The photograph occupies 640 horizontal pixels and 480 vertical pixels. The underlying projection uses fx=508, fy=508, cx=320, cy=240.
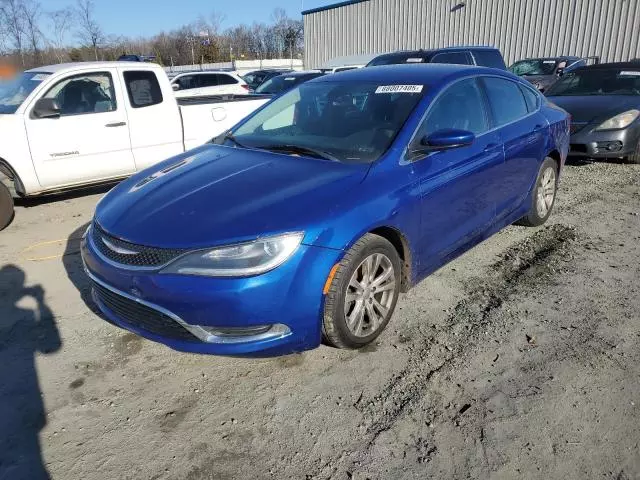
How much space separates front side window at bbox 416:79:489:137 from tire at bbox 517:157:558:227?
4.07 feet

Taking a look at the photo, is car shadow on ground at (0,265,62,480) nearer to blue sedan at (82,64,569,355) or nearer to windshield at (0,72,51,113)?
blue sedan at (82,64,569,355)

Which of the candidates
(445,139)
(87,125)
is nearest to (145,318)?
(445,139)

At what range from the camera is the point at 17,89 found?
20.0 ft

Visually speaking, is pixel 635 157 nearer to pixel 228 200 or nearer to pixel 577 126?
pixel 577 126

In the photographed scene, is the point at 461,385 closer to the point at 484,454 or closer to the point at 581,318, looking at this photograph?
the point at 484,454

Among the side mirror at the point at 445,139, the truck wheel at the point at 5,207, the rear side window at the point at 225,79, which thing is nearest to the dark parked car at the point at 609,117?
the side mirror at the point at 445,139

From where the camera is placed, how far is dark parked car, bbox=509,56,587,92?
15.3 m

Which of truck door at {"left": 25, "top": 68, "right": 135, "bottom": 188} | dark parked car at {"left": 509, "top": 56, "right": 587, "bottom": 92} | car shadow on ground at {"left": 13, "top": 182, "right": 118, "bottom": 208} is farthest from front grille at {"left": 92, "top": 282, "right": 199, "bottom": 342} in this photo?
dark parked car at {"left": 509, "top": 56, "right": 587, "bottom": 92}

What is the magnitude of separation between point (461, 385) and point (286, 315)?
1.06 m

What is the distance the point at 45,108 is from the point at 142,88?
1321 millimetres

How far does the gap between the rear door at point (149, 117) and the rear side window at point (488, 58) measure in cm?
705

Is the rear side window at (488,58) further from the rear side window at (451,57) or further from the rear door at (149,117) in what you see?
the rear door at (149,117)

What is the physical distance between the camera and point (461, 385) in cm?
280

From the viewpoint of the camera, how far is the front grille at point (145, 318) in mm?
2672
